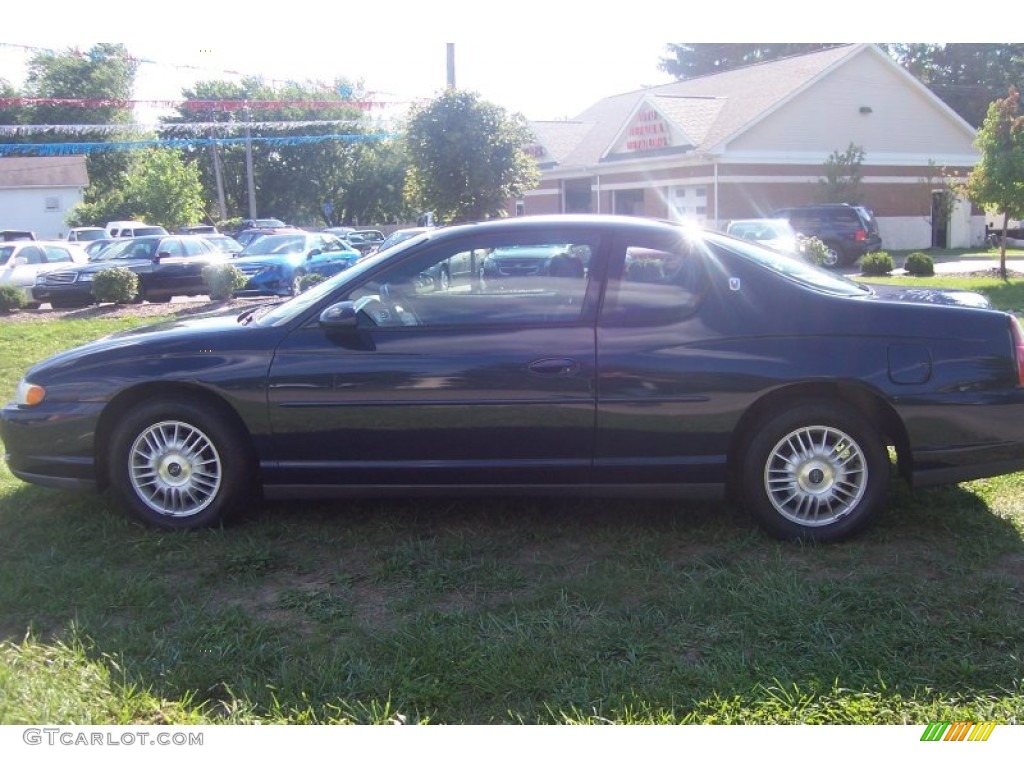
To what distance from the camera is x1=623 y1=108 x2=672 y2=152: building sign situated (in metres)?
31.2

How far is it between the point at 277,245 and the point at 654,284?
19.0m

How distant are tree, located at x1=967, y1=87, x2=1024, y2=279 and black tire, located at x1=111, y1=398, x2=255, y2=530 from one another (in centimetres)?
1674

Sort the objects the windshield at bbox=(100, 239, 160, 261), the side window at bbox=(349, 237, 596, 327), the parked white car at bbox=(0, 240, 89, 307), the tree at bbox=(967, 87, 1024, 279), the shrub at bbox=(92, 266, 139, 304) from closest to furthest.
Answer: the side window at bbox=(349, 237, 596, 327)
the shrub at bbox=(92, 266, 139, 304)
the tree at bbox=(967, 87, 1024, 279)
the parked white car at bbox=(0, 240, 89, 307)
the windshield at bbox=(100, 239, 160, 261)

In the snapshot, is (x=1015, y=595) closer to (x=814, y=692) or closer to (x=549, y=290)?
(x=814, y=692)

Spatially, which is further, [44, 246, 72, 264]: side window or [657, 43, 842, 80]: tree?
[657, 43, 842, 80]: tree

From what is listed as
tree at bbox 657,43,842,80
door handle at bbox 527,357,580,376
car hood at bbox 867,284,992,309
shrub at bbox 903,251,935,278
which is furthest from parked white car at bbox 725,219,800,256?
tree at bbox 657,43,842,80

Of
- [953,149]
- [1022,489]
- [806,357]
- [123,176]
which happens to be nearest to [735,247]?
[806,357]

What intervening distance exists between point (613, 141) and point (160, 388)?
98.9 ft

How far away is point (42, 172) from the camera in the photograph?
165 ft

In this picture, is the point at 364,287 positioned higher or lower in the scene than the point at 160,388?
higher

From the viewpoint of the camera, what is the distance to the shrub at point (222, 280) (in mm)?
17359

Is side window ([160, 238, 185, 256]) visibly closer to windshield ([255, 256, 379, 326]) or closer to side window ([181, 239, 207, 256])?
side window ([181, 239, 207, 256])

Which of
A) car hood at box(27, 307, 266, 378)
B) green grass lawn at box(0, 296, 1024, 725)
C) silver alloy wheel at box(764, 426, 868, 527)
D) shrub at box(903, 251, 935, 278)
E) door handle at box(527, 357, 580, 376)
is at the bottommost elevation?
green grass lawn at box(0, 296, 1024, 725)

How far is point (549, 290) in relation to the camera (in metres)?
4.69
